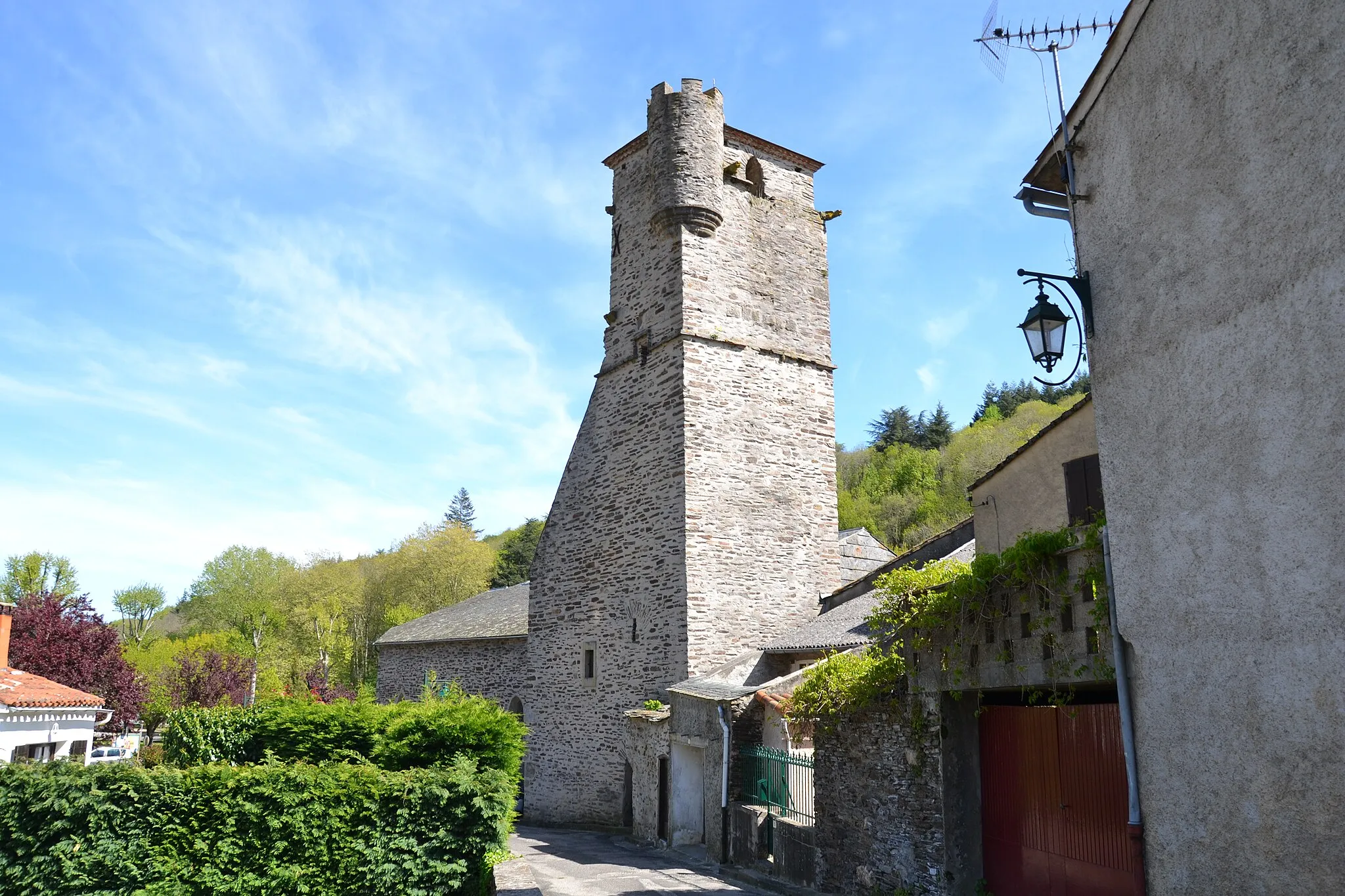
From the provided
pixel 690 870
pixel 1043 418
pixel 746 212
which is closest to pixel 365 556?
pixel 1043 418

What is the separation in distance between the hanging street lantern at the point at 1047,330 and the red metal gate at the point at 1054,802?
291cm

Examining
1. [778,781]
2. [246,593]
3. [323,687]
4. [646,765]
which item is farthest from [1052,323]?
[246,593]

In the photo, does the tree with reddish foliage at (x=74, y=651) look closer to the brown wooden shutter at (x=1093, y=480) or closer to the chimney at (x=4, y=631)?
the chimney at (x=4, y=631)

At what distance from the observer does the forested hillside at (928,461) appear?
4872 cm

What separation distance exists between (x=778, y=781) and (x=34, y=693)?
1505cm

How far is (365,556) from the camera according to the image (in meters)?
68.2

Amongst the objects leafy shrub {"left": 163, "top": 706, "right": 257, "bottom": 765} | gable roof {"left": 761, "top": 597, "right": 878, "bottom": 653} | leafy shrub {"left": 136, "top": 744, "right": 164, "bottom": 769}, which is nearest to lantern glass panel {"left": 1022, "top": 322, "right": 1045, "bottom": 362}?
gable roof {"left": 761, "top": 597, "right": 878, "bottom": 653}

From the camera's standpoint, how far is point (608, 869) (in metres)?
14.4

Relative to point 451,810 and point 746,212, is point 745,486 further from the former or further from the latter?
point 451,810

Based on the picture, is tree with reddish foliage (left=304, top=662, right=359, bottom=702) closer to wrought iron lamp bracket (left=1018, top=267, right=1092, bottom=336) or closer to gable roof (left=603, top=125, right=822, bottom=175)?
gable roof (left=603, top=125, right=822, bottom=175)

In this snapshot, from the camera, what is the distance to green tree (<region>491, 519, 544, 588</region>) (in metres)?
48.1

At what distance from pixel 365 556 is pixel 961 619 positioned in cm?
6578

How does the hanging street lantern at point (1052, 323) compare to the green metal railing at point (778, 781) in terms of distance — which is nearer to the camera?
the hanging street lantern at point (1052, 323)

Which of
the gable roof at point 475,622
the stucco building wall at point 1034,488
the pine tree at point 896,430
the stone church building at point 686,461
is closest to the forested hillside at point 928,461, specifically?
the pine tree at point 896,430
